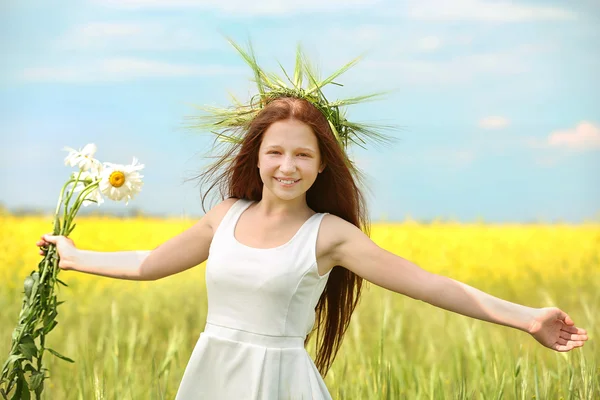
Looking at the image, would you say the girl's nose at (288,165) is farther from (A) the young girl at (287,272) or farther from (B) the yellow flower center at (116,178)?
(B) the yellow flower center at (116,178)

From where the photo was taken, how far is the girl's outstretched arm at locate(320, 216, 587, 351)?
2.40m

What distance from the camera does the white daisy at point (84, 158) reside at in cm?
279

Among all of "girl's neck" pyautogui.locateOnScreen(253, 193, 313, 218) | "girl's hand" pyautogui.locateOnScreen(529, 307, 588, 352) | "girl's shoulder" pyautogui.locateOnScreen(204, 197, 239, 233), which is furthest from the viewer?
"girl's shoulder" pyautogui.locateOnScreen(204, 197, 239, 233)

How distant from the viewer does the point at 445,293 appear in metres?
2.43

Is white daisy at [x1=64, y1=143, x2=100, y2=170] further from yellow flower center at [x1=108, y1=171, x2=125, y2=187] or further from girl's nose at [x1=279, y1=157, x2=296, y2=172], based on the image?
girl's nose at [x1=279, y1=157, x2=296, y2=172]

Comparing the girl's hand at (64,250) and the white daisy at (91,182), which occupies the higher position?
the white daisy at (91,182)

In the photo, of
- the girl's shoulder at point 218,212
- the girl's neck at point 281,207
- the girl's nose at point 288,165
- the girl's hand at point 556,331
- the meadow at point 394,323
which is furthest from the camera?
the meadow at point 394,323

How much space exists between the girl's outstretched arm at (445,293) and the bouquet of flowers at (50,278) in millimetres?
756

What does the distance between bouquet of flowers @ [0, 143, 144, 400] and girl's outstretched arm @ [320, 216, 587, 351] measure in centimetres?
76

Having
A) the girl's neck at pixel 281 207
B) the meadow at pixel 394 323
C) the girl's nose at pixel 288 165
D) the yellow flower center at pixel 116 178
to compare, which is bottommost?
the meadow at pixel 394 323

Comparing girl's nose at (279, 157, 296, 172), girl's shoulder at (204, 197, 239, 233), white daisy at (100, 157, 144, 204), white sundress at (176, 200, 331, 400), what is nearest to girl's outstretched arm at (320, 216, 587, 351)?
white sundress at (176, 200, 331, 400)

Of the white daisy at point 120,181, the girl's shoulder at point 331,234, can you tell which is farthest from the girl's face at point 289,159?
the white daisy at point 120,181

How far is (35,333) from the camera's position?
2.69 metres

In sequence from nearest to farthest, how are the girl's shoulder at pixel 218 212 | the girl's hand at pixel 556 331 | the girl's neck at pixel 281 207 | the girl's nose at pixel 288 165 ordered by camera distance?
the girl's hand at pixel 556 331 < the girl's nose at pixel 288 165 < the girl's neck at pixel 281 207 < the girl's shoulder at pixel 218 212
